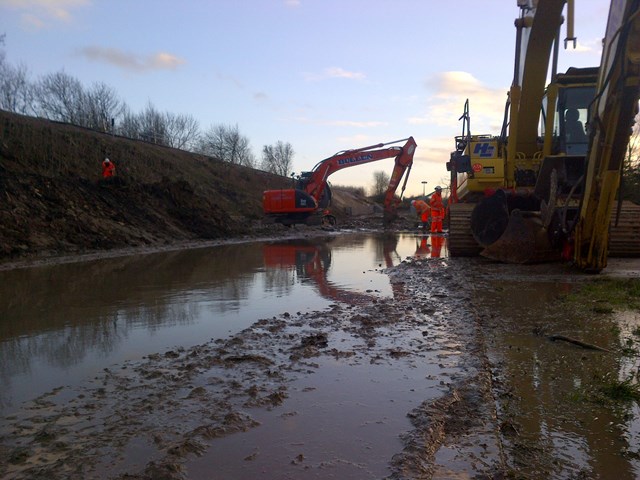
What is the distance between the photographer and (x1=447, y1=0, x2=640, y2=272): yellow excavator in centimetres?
777

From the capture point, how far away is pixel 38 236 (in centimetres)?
1470

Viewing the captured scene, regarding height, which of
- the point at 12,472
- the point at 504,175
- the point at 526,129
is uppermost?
the point at 526,129

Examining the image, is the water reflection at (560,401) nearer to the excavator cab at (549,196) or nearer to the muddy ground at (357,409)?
the muddy ground at (357,409)

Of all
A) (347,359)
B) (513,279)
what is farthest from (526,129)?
(347,359)

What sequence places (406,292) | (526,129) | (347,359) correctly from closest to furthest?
(347,359)
(406,292)
(526,129)

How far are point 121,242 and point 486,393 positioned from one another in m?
15.3

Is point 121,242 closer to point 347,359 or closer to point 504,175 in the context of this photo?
point 504,175

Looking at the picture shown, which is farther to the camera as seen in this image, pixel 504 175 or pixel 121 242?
pixel 121 242

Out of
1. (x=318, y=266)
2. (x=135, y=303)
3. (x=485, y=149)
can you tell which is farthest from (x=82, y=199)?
(x=485, y=149)

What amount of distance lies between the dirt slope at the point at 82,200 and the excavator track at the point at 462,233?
1036cm

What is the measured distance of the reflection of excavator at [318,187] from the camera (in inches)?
1096

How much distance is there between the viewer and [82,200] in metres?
18.0

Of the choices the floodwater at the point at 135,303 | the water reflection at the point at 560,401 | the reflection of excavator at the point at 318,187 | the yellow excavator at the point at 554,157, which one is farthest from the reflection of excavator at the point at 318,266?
the reflection of excavator at the point at 318,187

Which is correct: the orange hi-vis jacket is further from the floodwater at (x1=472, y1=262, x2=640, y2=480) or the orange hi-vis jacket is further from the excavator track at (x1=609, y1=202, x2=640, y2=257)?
the floodwater at (x1=472, y1=262, x2=640, y2=480)
